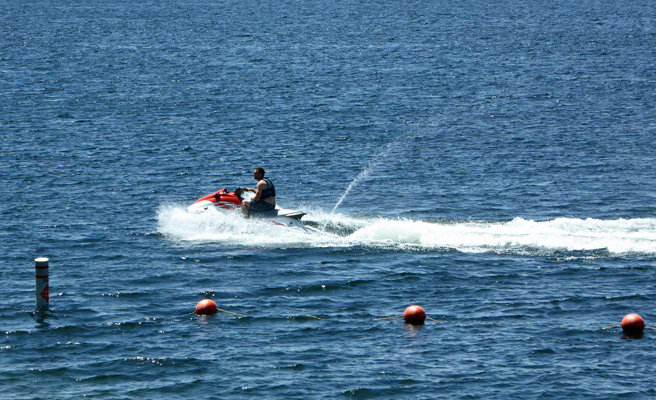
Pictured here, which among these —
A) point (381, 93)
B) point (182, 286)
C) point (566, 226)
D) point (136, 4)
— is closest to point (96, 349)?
point (182, 286)

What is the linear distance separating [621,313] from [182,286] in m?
12.0

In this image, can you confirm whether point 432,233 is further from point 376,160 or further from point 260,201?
point 376,160

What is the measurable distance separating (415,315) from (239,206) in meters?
10.5

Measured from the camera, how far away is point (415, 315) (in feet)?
77.5

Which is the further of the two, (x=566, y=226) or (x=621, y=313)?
(x=566, y=226)

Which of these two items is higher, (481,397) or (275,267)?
(275,267)

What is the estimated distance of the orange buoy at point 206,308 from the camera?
952 inches

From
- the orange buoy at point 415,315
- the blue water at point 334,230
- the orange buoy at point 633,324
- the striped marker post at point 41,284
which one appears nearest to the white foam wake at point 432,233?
the blue water at point 334,230

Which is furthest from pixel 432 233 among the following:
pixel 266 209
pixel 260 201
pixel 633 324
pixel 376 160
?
pixel 376 160

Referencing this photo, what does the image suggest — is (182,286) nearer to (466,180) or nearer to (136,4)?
(466,180)

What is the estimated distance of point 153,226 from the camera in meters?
33.7

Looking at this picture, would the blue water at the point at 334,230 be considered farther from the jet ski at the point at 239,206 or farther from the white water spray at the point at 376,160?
the jet ski at the point at 239,206

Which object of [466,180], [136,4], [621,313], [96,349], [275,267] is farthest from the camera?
[136,4]

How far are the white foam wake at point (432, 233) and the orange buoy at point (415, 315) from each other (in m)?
6.35
